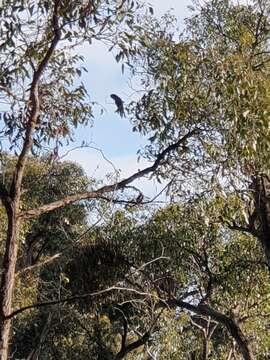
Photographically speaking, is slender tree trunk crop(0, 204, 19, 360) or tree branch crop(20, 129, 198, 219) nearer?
slender tree trunk crop(0, 204, 19, 360)

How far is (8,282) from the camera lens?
349cm

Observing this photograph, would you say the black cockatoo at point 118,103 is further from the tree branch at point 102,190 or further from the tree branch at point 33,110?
the tree branch at point 33,110

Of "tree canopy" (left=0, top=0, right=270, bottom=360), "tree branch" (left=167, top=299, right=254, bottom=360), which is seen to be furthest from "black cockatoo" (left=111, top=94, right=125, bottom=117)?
"tree branch" (left=167, top=299, right=254, bottom=360)

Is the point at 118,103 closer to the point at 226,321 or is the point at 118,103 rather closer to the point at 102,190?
the point at 102,190

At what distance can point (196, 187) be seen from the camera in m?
4.88

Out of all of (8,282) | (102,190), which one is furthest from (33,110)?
(8,282)

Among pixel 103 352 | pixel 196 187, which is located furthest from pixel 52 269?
pixel 196 187

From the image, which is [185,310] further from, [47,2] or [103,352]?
[47,2]

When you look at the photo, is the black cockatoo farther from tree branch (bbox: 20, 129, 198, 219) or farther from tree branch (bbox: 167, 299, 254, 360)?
tree branch (bbox: 167, 299, 254, 360)

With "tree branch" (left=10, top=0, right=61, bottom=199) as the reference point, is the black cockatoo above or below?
above

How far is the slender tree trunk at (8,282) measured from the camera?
11.1 feet

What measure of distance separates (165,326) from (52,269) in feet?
5.90

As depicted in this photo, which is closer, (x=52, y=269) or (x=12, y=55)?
(x=12, y=55)

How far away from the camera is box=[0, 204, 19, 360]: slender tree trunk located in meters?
3.37
